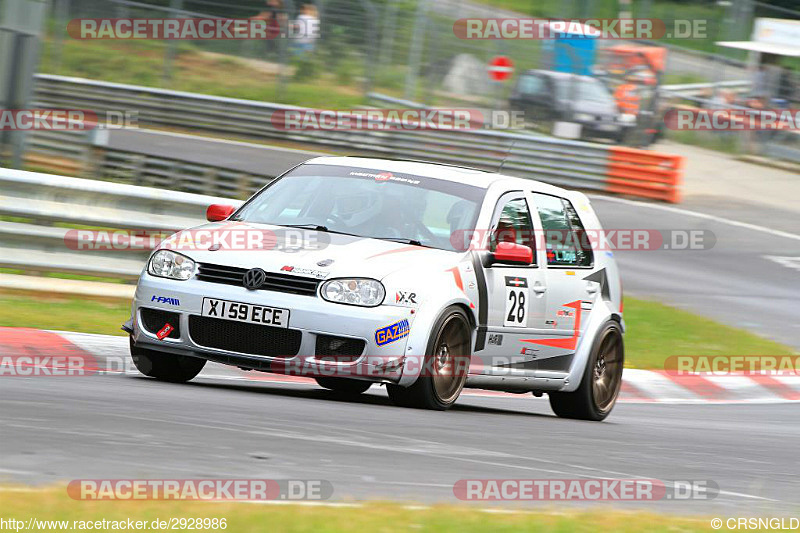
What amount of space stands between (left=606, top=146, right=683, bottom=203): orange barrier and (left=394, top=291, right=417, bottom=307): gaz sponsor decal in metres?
18.1

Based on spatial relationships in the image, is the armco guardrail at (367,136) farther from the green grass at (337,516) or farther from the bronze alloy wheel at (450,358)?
the green grass at (337,516)

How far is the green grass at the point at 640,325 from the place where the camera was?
10641 mm

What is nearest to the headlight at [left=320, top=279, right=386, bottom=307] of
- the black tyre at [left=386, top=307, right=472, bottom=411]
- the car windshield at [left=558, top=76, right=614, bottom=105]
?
the black tyre at [left=386, top=307, right=472, bottom=411]

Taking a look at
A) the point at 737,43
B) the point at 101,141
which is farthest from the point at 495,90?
the point at 101,141

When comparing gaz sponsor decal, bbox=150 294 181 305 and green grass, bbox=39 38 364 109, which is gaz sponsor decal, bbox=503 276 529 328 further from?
green grass, bbox=39 38 364 109

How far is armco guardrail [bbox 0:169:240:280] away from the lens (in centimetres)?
1148

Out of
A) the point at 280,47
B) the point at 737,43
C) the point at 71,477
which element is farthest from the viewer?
the point at 737,43

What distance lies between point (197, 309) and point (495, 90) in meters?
19.6

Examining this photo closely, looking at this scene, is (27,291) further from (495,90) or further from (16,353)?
(495,90)

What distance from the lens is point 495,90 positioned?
26969mm

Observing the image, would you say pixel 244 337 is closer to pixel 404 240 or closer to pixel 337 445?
pixel 404 240

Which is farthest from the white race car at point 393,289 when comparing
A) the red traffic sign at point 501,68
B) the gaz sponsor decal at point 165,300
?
the red traffic sign at point 501,68

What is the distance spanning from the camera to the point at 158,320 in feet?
26.7

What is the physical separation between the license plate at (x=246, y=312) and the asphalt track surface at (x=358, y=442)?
44 cm
